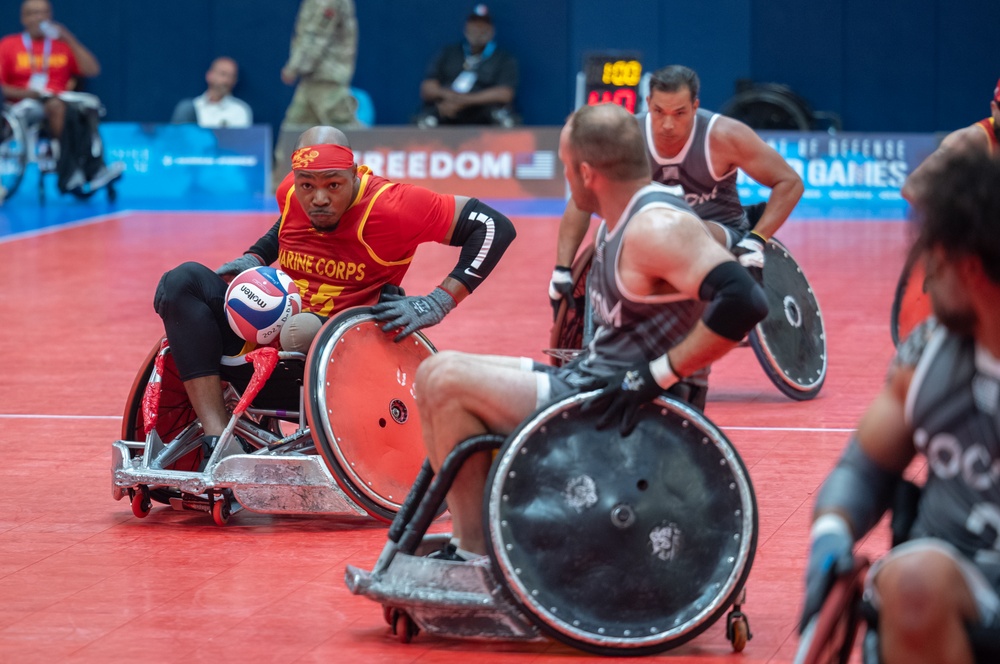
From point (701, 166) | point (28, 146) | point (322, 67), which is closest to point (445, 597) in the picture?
point (701, 166)

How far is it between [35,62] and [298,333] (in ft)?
47.5

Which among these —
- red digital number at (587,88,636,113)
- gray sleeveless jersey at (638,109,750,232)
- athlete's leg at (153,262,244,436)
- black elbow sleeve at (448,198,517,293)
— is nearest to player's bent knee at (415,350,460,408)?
athlete's leg at (153,262,244,436)

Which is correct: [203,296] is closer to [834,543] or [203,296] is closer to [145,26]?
[834,543]

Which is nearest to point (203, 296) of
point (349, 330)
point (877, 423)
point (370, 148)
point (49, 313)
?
point (349, 330)

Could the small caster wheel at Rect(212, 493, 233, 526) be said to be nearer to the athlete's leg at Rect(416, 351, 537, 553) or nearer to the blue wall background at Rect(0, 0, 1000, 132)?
the athlete's leg at Rect(416, 351, 537, 553)

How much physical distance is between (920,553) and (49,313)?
30.0 feet

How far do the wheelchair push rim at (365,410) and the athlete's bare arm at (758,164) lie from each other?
7.60ft

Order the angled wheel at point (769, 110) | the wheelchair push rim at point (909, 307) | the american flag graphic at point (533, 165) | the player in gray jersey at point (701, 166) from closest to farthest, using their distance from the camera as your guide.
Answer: the player in gray jersey at point (701, 166), the wheelchair push rim at point (909, 307), the american flag graphic at point (533, 165), the angled wheel at point (769, 110)

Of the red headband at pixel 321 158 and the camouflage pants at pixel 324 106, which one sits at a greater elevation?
the red headband at pixel 321 158

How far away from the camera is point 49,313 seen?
11406 millimetres

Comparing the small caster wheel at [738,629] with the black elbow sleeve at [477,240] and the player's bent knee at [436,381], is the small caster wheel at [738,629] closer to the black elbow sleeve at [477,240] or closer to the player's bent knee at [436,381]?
the player's bent knee at [436,381]

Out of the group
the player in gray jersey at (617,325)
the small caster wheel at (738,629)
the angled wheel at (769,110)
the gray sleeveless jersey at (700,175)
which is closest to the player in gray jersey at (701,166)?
the gray sleeveless jersey at (700,175)

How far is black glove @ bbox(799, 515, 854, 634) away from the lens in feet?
10.9

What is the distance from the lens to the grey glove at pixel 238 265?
21.1 ft
